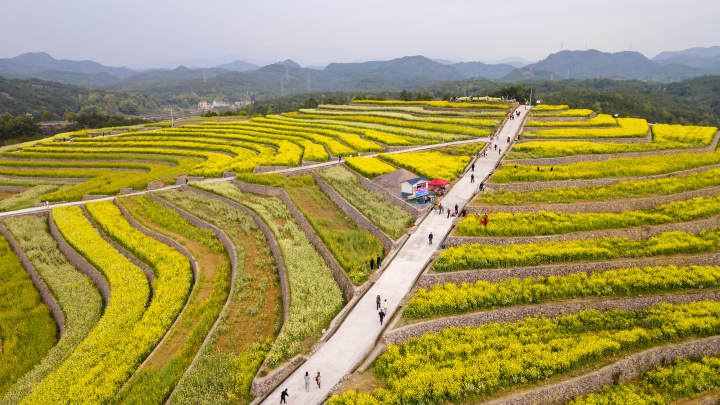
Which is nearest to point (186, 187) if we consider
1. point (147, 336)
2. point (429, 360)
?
point (147, 336)

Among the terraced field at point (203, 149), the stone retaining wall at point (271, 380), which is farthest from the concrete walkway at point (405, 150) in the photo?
the stone retaining wall at point (271, 380)

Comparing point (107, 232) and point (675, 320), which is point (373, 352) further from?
point (107, 232)

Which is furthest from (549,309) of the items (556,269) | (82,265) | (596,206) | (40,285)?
(40,285)

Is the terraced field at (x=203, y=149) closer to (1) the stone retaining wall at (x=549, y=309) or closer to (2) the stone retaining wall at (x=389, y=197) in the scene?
(2) the stone retaining wall at (x=389, y=197)

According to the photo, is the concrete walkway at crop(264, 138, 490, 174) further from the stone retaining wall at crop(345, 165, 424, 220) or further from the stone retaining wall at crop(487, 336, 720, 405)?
the stone retaining wall at crop(487, 336, 720, 405)

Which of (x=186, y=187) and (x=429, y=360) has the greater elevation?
(x=186, y=187)

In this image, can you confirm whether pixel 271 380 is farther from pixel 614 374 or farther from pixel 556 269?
pixel 556 269
